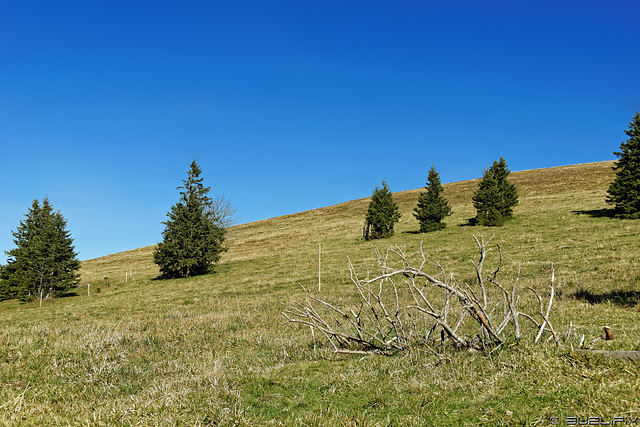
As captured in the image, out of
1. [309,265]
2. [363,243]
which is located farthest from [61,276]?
[363,243]

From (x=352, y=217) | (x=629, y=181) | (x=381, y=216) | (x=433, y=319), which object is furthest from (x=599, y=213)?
(x=352, y=217)

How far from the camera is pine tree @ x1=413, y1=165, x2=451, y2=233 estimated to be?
42.2m

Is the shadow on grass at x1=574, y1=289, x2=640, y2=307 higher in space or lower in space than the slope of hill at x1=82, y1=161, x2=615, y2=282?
lower

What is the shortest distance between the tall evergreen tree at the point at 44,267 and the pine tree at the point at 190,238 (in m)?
8.62

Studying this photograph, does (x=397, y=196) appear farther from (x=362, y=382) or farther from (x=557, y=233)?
(x=362, y=382)

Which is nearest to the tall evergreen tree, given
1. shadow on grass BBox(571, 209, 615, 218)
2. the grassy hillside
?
the grassy hillside

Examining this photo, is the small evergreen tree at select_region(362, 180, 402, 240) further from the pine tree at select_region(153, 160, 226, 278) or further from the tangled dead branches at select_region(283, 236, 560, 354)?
the tangled dead branches at select_region(283, 236, 560, 354)

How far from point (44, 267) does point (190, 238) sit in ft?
45.9

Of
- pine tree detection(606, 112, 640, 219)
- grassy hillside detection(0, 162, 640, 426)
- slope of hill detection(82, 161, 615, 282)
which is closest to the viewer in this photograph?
grassy hillside detection(0, 162, 640, 426)

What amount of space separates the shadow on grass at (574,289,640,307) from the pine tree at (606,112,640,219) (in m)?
24.6

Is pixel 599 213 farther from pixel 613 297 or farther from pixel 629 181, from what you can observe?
pixel 613 297

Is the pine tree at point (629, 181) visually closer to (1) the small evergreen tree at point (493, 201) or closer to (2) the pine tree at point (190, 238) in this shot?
(1) the small evergreen tree at point (493, 201)

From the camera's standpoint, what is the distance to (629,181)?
3231 cm

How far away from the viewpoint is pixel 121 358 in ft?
25.5
